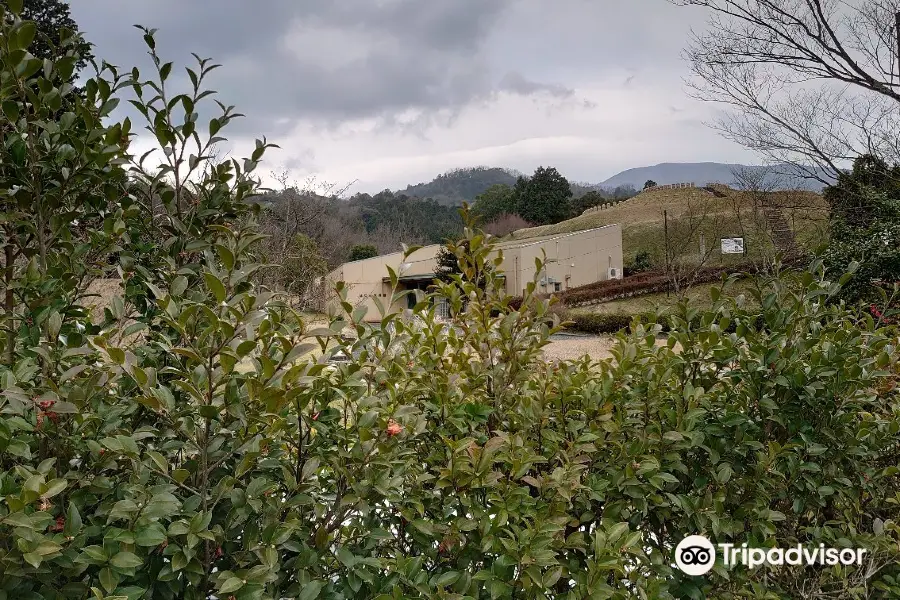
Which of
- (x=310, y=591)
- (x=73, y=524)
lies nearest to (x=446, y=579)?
(x=310, y=591)

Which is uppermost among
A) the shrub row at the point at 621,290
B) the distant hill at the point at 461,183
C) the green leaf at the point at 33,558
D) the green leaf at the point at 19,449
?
the distant hill at the point at 461,183

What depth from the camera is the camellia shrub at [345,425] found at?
930mm

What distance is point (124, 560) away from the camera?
86 cm

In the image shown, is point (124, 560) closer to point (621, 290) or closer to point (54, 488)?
point (54, 488)

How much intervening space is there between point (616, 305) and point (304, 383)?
20772 millimetres

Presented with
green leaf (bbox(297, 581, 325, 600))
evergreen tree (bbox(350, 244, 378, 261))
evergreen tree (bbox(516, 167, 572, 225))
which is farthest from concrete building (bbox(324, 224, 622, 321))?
green leaf (bbox(297, 581, 325, 600))

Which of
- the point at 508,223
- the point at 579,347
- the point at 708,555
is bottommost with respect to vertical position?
the point at 579,347

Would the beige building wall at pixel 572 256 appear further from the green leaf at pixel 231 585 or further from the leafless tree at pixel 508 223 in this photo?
the green leaf at pixel 231 585

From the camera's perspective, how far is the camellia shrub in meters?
0.93

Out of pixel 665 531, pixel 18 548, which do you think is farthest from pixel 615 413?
pixel 18 548

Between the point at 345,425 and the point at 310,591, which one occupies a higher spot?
the point at 345,425

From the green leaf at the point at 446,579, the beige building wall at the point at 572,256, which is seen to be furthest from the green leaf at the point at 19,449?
the beige building wall at the point at 572,256

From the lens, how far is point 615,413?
1540mm

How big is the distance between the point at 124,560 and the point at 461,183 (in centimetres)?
8891
